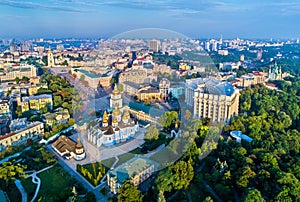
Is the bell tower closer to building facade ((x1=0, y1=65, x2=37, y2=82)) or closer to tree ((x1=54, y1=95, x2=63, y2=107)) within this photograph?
tree ((x1=54, y1=95, x2=63, y2=107))

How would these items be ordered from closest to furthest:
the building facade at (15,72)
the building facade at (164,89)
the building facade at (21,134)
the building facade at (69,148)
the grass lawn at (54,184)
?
the grass lawn at (54,184) < the building facade at (69,148) < the building facade at (21,134) < the building facade at (164,89) < the building facade at (15,72)

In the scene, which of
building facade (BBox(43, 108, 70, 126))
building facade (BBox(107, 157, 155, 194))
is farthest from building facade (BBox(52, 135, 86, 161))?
building facade (BBox(43, 108, 70, 126))

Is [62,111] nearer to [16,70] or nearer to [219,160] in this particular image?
[219,160]

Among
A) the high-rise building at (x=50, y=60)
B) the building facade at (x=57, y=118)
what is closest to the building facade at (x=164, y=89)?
the building facade at (x=57, y=118)

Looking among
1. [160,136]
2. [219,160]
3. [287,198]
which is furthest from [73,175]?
[287,198]

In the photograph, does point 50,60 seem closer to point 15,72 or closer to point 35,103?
point 15,72

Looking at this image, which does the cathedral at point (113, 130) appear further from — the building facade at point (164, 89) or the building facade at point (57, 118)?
the building facade at point (164, 89)
